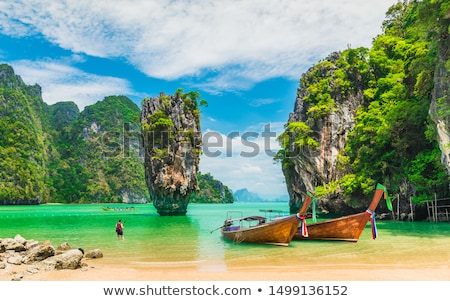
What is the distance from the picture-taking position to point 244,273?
7871 mm

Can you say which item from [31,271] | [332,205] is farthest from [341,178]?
[31,271]

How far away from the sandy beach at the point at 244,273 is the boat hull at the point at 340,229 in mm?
3184

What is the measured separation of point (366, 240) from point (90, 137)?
281 feet

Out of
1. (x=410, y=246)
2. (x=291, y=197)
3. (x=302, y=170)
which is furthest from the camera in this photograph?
(x=291, y=197)

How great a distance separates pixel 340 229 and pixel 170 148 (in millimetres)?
21516

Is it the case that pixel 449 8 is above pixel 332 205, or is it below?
above

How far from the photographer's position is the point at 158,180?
3166 centimetres

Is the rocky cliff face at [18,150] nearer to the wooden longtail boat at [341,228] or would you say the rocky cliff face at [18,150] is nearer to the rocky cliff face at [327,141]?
the rocky cliff face at [327,141]

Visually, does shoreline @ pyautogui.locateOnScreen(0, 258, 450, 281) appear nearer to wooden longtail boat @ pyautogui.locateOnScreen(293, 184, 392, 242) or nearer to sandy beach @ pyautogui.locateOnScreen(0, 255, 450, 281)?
sandy beach @ pyautogui.locateOnScreen(0, 255, 450, 281)

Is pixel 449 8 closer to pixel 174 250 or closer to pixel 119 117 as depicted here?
pixel 174 250

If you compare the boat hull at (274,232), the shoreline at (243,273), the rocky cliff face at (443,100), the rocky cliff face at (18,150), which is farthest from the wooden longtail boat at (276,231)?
the rocky cliff face at (18,150)

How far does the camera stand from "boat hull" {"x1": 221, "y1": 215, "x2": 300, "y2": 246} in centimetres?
1108

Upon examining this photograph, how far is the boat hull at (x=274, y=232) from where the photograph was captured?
1108cm

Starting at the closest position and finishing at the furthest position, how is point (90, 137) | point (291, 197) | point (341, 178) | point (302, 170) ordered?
point (341, 178), point (302, 170), point (291, 197), point (90, 137)
